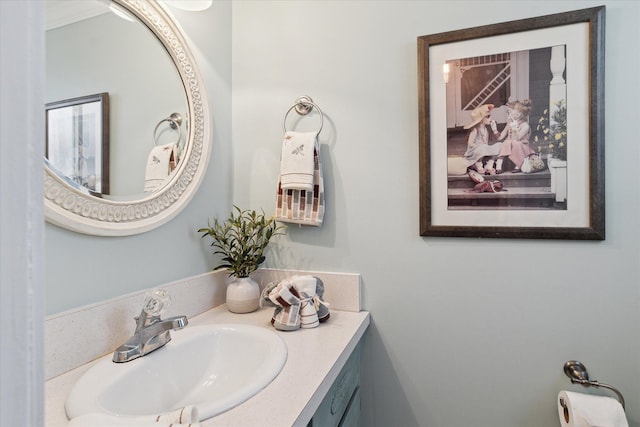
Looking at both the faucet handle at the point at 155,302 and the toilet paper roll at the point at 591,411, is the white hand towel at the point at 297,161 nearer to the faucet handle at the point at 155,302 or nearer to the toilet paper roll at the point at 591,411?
the faucet handle at the point at 155,302

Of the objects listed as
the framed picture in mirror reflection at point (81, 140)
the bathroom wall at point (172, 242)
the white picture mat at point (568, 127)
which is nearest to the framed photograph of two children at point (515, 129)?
the white picture mat at point (568, 127)

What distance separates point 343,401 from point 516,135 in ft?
3.33

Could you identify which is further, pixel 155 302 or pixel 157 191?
pixel 157 191

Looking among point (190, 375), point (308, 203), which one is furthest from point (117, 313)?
point (308, 203)

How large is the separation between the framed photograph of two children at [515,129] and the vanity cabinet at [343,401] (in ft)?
1.80

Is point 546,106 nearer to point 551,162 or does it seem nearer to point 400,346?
point 551,162

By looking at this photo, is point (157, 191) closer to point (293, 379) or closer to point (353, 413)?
point (293, 379)

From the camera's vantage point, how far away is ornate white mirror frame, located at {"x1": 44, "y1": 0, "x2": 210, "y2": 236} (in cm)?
78

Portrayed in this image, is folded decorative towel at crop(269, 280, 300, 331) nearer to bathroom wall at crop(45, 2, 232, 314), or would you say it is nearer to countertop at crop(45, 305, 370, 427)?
countertop at crop(45, 305, 370, 427)

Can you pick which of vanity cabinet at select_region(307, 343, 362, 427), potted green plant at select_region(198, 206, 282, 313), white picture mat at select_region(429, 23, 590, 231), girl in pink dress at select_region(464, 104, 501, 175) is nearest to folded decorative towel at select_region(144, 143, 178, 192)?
potted green plant at select_region(198, 206, 282, 313)

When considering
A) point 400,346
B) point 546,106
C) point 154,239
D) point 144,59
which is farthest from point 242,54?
point 400,346

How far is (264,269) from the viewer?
1.39 metres

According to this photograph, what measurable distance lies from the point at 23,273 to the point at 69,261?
0.74 m

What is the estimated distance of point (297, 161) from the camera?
1.23m
